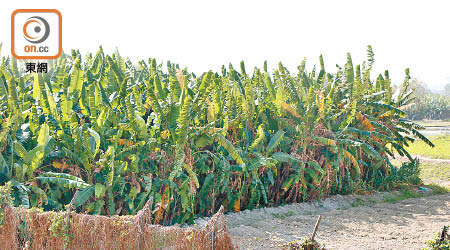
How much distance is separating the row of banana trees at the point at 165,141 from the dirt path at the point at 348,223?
302 mm

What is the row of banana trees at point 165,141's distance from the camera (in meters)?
5.11

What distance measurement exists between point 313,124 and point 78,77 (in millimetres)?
3592

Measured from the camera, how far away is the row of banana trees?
5.11 m

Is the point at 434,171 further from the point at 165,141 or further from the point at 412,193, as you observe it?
the point at 165,141

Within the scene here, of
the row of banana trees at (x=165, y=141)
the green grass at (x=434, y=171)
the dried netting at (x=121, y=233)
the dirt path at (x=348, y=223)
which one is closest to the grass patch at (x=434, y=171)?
the green grass at (x=434, y=171)

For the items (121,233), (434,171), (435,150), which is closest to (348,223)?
(121,233)

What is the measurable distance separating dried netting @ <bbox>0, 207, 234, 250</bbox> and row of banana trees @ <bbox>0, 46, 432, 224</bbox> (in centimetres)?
69

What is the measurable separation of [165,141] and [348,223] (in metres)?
2.82

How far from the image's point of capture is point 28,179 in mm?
4961

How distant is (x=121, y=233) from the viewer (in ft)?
13.0

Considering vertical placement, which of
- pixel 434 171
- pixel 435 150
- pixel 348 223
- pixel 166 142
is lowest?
pixel 348 223

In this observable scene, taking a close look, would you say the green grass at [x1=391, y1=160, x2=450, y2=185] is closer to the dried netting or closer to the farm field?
the farm field

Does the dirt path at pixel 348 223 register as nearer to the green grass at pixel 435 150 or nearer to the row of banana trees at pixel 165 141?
the row of banana trees at pixel 165 141

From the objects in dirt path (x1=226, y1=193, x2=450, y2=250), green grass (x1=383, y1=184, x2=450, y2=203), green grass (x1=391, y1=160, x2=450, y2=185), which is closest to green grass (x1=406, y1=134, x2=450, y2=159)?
green grass (x1=391, y1=160, x2=450, y2=185)
